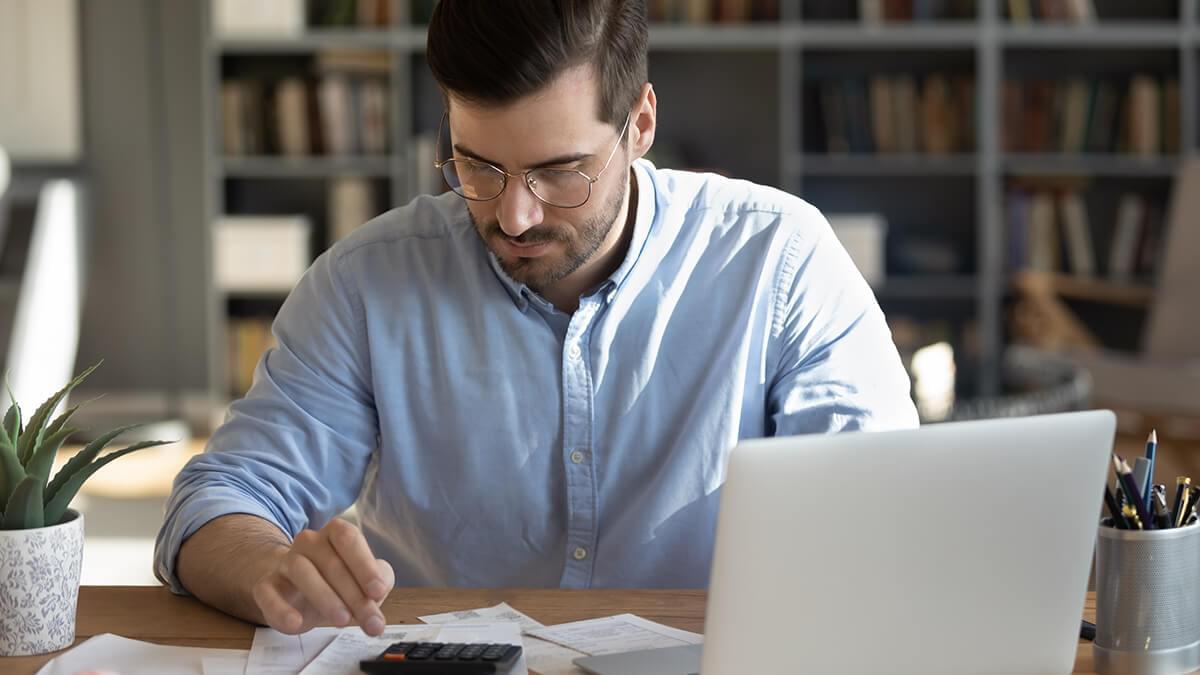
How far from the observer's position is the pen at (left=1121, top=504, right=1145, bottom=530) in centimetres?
108

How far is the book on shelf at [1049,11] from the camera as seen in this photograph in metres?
4.89

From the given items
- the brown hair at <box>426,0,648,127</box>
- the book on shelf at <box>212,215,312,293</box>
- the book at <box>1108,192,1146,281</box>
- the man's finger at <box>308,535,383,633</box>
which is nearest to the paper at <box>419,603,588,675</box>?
the man's finger at <box>308,535,383,633</box>

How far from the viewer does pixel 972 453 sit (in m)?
0.96

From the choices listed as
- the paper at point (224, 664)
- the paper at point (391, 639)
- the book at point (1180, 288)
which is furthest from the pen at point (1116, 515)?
the book at point (1180, 288)

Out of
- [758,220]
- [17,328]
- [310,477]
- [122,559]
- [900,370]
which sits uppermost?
[758,220]

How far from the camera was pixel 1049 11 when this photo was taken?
4.92 meters

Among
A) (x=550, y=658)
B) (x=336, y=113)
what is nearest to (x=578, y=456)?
(x=550, y=658)

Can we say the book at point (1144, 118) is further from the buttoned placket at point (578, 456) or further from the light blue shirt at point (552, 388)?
the buttoned placket at point (578, 456)

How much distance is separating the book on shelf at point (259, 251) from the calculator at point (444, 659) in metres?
4.02

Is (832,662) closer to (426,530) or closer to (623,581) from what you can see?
(623,581)

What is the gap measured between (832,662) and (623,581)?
1.97 ft

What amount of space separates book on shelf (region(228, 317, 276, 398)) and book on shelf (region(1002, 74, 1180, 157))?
272cm

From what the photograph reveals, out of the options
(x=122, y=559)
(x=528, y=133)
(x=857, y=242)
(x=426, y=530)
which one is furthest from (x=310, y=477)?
(x=857, y=242)

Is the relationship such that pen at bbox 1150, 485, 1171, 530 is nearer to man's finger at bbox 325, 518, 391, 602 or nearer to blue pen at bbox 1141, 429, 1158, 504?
blue pen at bbox 1141, 429, 1158, 504
